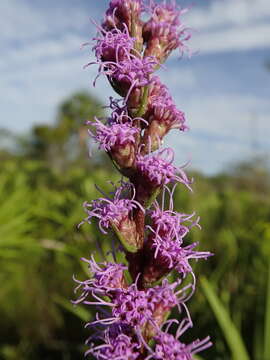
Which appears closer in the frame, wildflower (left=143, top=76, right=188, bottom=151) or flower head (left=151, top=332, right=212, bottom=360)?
flower head (left=151, top=332, right=212, bottom=360)

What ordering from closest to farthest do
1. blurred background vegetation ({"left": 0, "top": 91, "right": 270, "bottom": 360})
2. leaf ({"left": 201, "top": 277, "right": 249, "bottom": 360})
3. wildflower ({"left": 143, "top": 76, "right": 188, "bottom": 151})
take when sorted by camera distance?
wildflower ({"left": 143, "top": 76, "right": 188, "bottom": 151})
leaf ({"left": 201, "top": 277, "right": 249, "bottom": 360})
blurred background vegetation ({"left": 0, "top": 91, "right": 270, "bottom": 360})

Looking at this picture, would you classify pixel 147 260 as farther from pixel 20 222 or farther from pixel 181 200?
pixel 181 200

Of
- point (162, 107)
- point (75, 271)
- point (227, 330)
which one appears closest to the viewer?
point (162, 107)

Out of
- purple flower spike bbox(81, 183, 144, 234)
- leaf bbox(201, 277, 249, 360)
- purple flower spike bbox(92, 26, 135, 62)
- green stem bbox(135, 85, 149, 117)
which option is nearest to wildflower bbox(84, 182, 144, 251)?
purple flower spike bbox(81, 183, 144, 234)

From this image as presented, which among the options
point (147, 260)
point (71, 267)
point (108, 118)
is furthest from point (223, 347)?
point (71, 267)

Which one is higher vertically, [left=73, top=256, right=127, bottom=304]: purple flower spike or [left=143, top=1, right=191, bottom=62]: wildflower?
[left=143, top=1, right=191, bottom=62]: wildflower

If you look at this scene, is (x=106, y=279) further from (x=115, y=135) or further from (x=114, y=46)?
(x=114, y=46)

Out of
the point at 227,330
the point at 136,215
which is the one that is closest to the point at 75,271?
the point at 227,330

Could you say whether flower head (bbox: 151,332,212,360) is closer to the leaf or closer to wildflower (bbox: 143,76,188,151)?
wildflower (bbox: 143,76,188,151)

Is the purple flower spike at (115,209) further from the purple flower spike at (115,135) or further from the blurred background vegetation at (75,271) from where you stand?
the blurred background vegetation at (75,271)
